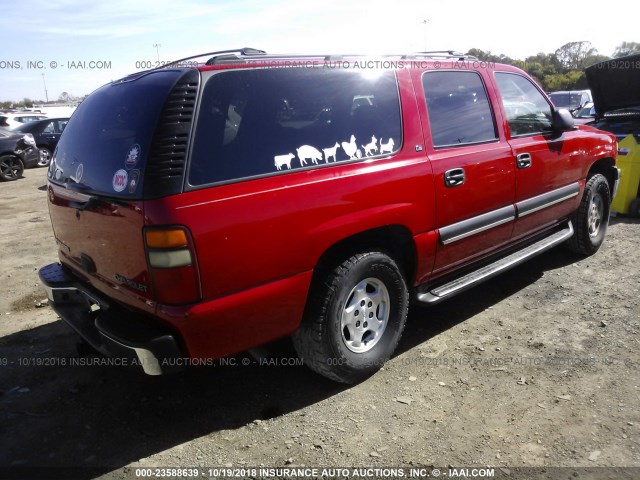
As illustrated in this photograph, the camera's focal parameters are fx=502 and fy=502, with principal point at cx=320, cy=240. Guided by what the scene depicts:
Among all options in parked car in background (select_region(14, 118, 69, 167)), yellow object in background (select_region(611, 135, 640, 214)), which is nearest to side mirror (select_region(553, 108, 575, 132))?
yellow object in background (select_region(611, 135, 640, 214))

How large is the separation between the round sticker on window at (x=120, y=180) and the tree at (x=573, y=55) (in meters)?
41.9

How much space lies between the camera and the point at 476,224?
358 centimetres

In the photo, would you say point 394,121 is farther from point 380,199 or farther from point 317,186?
point 317,186

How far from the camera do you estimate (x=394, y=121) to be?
10.2 ft

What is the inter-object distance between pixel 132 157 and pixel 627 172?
6432mm

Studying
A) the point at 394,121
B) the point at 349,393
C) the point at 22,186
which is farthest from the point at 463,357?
the point at 22,186

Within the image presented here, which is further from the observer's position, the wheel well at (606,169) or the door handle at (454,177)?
the wheel well at (606,169)

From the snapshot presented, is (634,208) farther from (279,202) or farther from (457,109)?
(279,202)

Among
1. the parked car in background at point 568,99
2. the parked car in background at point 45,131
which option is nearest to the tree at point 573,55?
the parked car in background at point 568,99

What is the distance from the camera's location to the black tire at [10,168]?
41.1 ft

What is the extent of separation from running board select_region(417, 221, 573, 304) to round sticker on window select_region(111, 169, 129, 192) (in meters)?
1.99

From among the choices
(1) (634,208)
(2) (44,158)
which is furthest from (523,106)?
(2) (44,158)

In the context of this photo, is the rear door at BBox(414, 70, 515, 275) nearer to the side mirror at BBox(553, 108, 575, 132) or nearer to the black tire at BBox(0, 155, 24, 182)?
the side mirror at BBox(553, 108, 575, 132)

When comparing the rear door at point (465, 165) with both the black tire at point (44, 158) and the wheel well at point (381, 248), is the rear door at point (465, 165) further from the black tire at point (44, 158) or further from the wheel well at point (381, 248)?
the black tire at point (44, 158)
